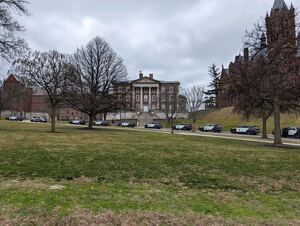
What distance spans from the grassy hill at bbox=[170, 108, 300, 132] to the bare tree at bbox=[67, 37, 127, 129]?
29948mm

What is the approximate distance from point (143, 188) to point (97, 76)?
42.1m

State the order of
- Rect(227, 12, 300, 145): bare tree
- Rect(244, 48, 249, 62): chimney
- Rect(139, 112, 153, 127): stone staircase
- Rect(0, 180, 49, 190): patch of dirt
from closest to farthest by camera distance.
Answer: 1. Rect(0, 180, 49, 190): patch of dirt
2. Rect(227, 12, 300, 145): bare tree
3. Rect(244, 48, 249, 62): chimney
4. Rect(139, 112, 153, 127): stone staircase

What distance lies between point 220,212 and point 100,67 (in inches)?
1783

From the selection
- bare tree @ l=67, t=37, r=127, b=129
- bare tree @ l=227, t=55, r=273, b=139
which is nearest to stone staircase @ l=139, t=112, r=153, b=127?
bare tree @ l=67, t=37, r=127, b=129

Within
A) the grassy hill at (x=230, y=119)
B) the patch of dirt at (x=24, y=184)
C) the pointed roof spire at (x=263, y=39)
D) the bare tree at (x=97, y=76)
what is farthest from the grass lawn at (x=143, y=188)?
the grassy hill at (x=230, y=119)

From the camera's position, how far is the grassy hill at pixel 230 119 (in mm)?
69925

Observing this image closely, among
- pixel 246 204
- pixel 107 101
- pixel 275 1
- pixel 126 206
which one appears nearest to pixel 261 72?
pixel 246 204

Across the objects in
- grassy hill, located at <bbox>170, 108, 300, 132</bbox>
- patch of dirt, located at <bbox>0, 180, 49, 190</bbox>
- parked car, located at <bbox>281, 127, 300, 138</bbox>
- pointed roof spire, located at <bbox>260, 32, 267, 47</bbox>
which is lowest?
patch of dirt, located at <bbox>0, 180, 49, 190</bbox>

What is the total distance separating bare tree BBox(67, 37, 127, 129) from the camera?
1885 inches

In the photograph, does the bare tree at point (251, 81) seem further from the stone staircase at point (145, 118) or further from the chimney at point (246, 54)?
the stone staircase at point (145, 118)

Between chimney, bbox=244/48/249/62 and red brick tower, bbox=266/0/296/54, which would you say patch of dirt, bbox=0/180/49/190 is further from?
chimney, bbox=244/48/249/62

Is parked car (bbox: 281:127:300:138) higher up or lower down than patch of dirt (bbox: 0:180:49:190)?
higher up

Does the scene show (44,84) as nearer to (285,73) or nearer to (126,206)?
(285,73)

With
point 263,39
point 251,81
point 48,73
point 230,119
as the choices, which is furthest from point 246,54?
point 230,119
